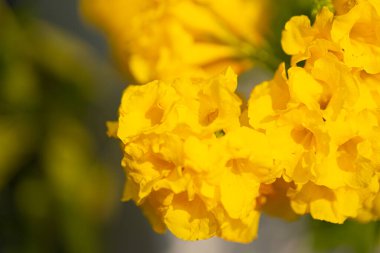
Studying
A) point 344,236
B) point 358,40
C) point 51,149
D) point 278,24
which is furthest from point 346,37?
point 51,149

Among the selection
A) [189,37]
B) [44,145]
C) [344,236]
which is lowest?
[44,145]

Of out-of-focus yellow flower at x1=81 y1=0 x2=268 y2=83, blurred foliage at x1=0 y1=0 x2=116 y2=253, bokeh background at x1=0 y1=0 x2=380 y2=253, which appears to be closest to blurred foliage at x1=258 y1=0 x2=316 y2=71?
out-of-focus yellow flower at x1=81 y1=0 x2=268 y2=83

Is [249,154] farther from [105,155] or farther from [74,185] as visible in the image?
[105,155]

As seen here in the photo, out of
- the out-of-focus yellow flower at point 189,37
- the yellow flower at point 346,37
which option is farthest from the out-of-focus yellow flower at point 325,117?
the out-of-focus yellow flower at point 189,37

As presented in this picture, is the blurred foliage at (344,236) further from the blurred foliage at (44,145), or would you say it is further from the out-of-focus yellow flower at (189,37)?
the blurred foliage at (44,145)

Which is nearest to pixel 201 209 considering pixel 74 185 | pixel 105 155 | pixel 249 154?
pixel 249 154

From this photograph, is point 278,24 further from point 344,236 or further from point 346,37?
point 344,236

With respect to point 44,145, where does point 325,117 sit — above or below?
above
